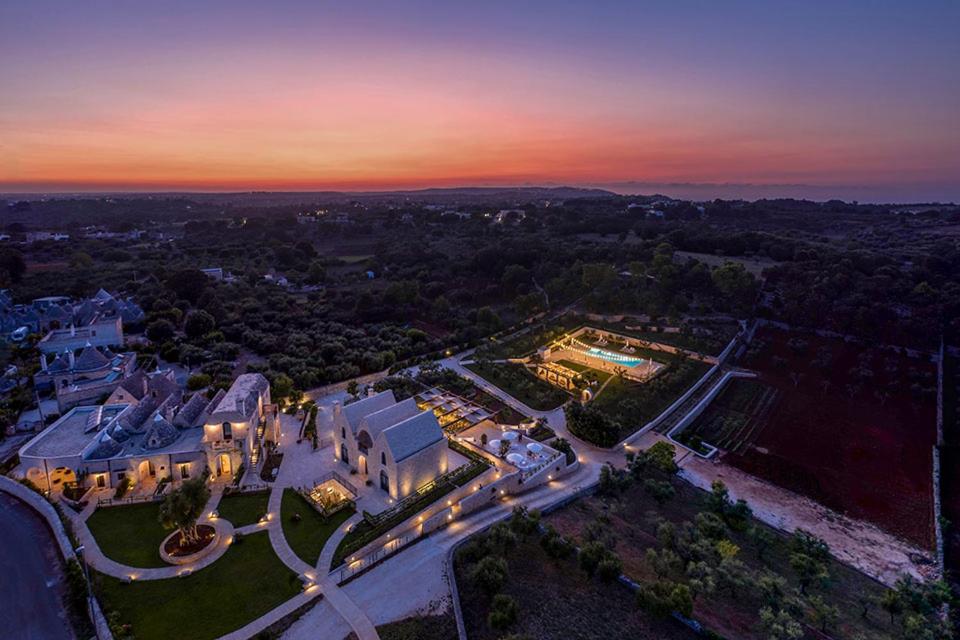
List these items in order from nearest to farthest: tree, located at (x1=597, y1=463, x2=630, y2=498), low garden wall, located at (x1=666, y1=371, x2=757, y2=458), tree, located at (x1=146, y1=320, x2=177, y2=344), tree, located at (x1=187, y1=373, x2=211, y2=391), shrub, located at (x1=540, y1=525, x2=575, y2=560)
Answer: shrub, located at (x1=540, y1=525, x2=575, y2=560) → tree, located at (x1=597, y1=463, x2=630, y2=498) → low garden wall, located at (x1=666, y1=371, x2=757, y2=458) → tree, located at (x1=187, y1=373, x2=211, y2=391) → tree, located at (x1=146, y1=320, x2=177, y2=344)

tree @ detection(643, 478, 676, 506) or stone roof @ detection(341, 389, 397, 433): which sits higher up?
stone roof @ detection(341, 389, 397, 433)

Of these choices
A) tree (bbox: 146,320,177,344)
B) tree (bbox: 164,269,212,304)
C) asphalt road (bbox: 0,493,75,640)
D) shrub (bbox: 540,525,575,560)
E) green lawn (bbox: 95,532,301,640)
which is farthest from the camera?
tree (bbox: 164,269,212,304)

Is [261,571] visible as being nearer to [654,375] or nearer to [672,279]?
[654,375]

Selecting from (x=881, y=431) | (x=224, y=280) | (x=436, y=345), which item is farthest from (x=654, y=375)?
(x=224, y=280)

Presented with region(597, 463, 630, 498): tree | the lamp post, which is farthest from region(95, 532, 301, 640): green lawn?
region(597, 463, 630, 498): tree

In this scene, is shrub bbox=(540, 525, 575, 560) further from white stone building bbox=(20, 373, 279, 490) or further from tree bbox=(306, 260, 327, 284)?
tree bbox=(306, 260, 327, 284)

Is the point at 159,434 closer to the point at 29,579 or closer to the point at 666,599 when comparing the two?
the point at 29,579

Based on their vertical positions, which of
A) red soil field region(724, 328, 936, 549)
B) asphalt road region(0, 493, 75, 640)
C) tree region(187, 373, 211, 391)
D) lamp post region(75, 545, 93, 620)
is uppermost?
tree region(187, 373, 211, 391)

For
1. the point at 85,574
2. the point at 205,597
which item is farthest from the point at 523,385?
the point at 85,574
